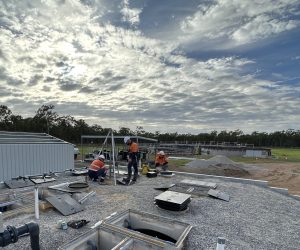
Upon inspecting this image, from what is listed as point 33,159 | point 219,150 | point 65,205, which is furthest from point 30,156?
point 219,150

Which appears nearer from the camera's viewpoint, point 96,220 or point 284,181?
point 96,220

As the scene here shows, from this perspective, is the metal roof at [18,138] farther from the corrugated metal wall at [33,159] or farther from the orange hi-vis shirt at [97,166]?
the orange hi-vis shirt at [97,166]

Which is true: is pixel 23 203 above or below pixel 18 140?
below

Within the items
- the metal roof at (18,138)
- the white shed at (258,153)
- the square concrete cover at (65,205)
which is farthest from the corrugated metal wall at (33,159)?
the white shed at (258,153)

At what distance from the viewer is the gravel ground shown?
543cm

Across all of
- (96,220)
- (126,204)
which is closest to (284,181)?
(126,204)

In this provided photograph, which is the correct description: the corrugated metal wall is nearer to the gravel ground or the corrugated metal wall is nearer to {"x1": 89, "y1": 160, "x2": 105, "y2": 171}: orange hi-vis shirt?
{"x1": 89, "y1": 160, "x2": 105, "y2": 171}: orange hi-vis shirt

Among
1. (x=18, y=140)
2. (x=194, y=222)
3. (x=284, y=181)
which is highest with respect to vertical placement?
(x=18, y=140)

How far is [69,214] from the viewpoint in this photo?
264 inches

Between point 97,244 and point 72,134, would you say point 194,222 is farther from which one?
point 72,134

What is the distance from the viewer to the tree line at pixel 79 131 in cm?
5341

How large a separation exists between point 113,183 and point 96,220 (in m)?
4.83

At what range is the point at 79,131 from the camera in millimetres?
60250

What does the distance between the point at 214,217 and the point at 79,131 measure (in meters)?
57.3
